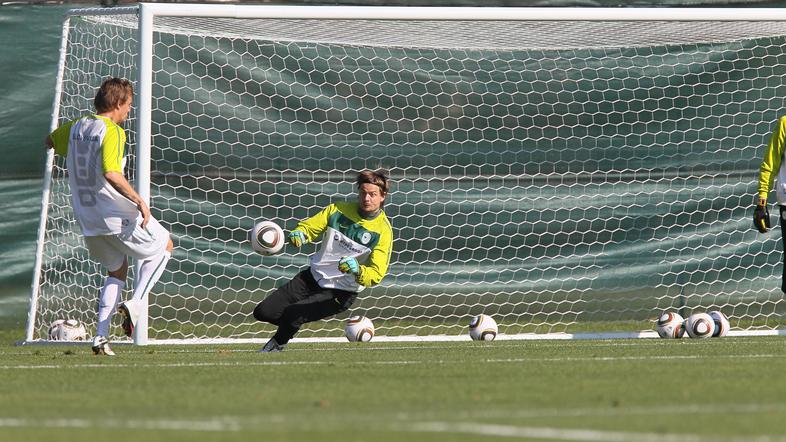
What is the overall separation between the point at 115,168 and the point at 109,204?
28cm

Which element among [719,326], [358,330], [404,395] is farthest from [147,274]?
[719,326]

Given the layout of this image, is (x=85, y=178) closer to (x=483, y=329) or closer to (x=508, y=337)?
(x=483, y=329)

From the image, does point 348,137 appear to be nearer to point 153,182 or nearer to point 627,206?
point 153,182

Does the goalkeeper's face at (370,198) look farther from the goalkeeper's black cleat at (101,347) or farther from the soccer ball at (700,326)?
the soccer ball at (700,326)

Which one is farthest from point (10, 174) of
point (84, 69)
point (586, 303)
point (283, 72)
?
point (586, 303)

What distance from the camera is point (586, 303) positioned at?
1256cm

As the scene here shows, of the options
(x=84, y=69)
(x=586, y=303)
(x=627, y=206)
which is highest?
(x=84, y=69)

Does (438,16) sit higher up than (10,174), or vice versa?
(438,16)

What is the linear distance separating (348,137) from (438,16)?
1735 mm

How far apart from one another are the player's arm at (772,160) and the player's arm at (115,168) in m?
4.53

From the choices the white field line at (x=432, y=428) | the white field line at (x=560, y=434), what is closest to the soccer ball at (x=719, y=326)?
the white field line at (x=432, y=428)

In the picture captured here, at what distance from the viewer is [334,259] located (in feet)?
32.0

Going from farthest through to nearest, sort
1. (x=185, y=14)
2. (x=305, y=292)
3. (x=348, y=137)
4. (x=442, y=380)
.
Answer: (x=348, y=137) < (x=185, y=14) < (x=305, y=292) < (x=442, y=380)

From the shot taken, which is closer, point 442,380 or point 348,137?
point 442,380
